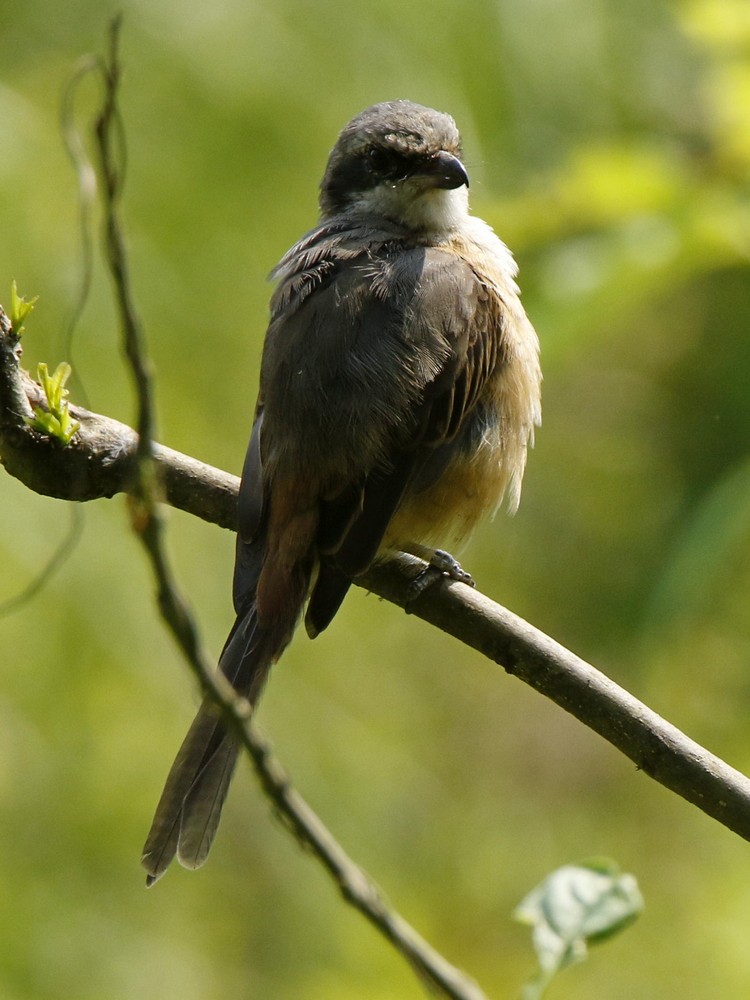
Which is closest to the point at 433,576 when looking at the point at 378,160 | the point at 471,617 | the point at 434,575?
the point at 434,575

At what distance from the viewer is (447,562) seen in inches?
147

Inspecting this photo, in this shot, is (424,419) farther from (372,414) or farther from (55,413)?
(55,413)

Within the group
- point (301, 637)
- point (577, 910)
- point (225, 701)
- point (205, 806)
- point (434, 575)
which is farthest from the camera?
point (301, 637)

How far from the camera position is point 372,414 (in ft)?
13.1

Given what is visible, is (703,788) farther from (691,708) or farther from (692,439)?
(692,439)

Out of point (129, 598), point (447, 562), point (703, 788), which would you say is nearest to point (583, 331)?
point (447, 562)

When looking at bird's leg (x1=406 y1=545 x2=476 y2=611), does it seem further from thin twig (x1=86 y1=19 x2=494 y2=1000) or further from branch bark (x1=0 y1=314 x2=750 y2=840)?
thin twig (x1=86 y1=19 x2=494 y2=1000)

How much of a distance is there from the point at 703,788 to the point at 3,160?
13.6 ft

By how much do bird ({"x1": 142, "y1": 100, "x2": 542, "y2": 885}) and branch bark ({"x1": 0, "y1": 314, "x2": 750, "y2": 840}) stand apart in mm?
213

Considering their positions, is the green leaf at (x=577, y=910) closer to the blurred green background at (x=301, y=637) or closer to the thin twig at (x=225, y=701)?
the thin twig at (x=225, y=701)

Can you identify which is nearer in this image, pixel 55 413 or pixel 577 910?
pixel 577 910

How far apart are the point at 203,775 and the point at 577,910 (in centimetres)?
118

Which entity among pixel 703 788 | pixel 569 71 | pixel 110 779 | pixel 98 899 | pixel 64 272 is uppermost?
pixel 569 71

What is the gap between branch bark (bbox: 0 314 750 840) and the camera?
2852 mm
